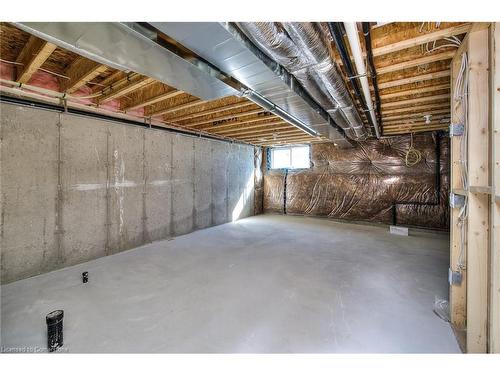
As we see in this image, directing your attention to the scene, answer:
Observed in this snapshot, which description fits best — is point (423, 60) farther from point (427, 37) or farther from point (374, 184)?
point (374, 184)

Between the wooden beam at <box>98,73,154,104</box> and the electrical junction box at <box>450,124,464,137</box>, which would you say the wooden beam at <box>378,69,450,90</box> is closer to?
the electrical junction box at <box>450,124,464,137</box>

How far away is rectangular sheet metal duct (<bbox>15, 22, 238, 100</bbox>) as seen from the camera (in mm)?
1289

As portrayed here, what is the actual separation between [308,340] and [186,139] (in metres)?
4.17

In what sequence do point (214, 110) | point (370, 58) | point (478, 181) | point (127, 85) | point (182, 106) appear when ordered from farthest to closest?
point (214, 110) → point (182, 106) → point (127, 85) → point (370, 58) → point (478, 181)

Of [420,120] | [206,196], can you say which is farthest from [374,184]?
[206,196]

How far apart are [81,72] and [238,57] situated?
182cm

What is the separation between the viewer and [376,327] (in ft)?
5.37

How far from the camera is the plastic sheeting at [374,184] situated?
504 cm

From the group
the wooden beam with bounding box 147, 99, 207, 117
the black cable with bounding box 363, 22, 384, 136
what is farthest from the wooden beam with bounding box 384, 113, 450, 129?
the wooden beam with bounding box 147, 99, 207, 117

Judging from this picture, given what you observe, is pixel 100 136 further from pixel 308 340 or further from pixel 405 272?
pixel 405 272

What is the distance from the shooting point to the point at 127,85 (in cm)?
245

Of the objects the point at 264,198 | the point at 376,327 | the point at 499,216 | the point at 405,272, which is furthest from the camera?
the point at 264,198

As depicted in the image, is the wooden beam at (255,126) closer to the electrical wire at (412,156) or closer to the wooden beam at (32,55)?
the wooden beam at (32,55)
